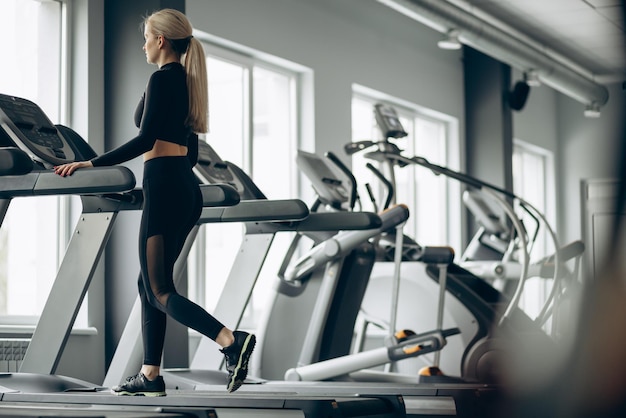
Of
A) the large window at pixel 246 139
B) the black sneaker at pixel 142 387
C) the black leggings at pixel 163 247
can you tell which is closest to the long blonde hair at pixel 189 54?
the black leggings at pixel 163 247

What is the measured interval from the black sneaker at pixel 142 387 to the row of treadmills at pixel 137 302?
0.08 ft

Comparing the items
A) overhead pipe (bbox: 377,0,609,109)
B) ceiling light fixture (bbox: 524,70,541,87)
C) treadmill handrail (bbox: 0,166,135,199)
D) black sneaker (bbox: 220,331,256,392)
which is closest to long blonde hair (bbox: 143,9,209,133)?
treadmill handrail (bbox: 0,166,135,199)

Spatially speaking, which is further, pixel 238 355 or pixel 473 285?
pixel 473 285

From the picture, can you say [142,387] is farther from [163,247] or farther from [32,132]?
[32,132]

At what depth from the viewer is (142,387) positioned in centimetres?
274

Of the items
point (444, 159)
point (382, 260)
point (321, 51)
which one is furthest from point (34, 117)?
point (444, 159)

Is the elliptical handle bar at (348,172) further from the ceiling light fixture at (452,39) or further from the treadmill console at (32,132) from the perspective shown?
the ceiling light fixture at (452,39)

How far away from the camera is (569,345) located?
0.30 metres

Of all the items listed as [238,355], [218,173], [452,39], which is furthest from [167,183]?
[452,39]

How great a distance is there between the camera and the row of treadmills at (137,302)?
2639 mm

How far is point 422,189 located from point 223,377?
4770 mm

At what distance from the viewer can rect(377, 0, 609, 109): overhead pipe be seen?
6.29 m

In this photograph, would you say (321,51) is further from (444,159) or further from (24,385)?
(24,385)

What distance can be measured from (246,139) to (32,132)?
3033 mm
